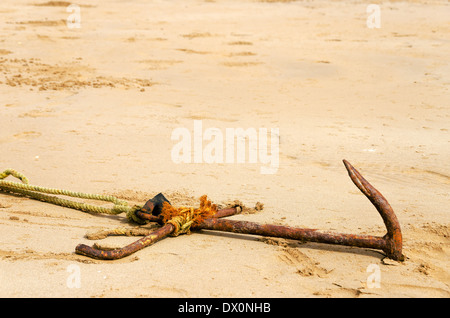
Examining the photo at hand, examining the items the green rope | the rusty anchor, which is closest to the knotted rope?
the rusty anchor

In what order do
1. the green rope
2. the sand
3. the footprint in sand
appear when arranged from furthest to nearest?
the footprint in sand, the green rope, the sand

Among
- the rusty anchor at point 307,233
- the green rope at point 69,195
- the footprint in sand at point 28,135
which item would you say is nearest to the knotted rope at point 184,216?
the rusty anchor at point 307,233

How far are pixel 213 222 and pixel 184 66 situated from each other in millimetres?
4799

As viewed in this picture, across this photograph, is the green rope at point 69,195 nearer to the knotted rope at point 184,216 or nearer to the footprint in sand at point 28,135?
the knotted rope at point 184,216

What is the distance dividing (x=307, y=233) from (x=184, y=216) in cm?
62

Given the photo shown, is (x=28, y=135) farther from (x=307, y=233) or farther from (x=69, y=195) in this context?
(x=307, y=233)

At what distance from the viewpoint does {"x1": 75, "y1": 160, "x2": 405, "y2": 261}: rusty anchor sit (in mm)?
2330

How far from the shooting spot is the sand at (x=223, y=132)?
2.26 metres

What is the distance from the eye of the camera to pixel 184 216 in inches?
104

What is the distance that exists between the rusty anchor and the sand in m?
0.05

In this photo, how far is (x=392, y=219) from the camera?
2.32m

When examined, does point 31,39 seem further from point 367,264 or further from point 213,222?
point 367,264

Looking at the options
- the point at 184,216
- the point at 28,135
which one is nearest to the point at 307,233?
the point at 184,216

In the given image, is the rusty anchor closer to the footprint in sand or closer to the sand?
the sand
